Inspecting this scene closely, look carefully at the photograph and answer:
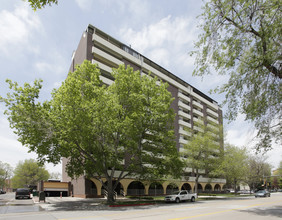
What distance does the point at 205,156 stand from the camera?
1554 inches

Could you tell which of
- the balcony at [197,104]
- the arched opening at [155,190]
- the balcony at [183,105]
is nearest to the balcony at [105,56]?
the balcony at [183,105]

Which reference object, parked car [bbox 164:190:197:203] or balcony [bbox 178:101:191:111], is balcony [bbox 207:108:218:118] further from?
parked car [bbox 164:190:197:203]

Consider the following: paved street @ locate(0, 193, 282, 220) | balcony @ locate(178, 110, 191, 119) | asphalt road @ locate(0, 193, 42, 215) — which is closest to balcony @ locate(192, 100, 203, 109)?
balcony @ locate(178, 110, 191, 119)

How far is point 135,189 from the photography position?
1622 inches

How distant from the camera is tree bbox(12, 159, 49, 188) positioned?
77.1 m

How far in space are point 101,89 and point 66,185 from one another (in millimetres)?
24424

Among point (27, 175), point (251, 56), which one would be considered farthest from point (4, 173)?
point (251, 56)

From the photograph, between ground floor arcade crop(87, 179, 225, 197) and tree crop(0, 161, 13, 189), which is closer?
ground floor arcade crop(87, 179, 225, 197)

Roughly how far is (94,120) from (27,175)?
232 ft

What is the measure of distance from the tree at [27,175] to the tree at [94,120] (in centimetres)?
6135

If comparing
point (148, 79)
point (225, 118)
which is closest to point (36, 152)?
point (148, 79)

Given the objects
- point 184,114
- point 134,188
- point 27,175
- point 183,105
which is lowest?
point 27,175

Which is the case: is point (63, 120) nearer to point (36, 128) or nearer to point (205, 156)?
point (36, 128)

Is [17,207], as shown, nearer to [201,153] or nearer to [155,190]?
[155,190]
